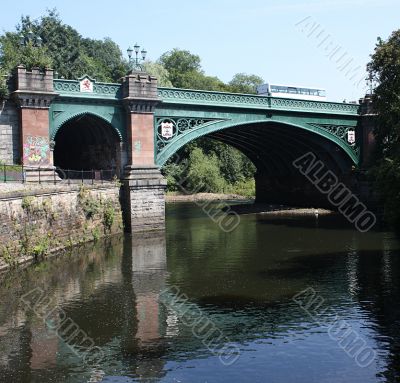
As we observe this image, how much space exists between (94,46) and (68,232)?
199ft

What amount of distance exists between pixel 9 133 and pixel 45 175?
3.41 meters

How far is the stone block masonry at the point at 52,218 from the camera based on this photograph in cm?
2619

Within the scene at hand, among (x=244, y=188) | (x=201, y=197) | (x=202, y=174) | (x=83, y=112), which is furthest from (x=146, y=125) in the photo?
(x=244, y=188)

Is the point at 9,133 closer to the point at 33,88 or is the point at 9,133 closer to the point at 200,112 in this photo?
the point at 33,88

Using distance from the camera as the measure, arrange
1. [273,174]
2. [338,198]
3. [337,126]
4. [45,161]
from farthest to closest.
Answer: [273,174]
[338,198]
[337,126]
[45,161]

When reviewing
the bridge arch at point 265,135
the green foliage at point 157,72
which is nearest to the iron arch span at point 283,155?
the bridge arch at point 265,135

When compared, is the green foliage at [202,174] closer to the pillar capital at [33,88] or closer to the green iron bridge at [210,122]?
the green iron bridge at [210,122]

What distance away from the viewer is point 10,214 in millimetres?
26281

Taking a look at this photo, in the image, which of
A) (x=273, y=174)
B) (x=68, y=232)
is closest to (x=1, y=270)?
(x=68, y=232)

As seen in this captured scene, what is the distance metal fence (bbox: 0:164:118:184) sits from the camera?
3102cm

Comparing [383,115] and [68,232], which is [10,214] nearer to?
[68,232]

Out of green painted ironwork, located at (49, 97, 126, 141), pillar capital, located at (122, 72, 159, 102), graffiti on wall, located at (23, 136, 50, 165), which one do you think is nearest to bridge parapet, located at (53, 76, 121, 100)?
green painted ironwork, located at (49, 97, 126, 141)

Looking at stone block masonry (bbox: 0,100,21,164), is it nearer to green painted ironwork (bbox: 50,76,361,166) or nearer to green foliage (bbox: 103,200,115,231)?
green painted ironwork (bbox: 50,76,361,166)

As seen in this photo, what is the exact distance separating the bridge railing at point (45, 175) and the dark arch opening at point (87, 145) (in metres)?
1.01
